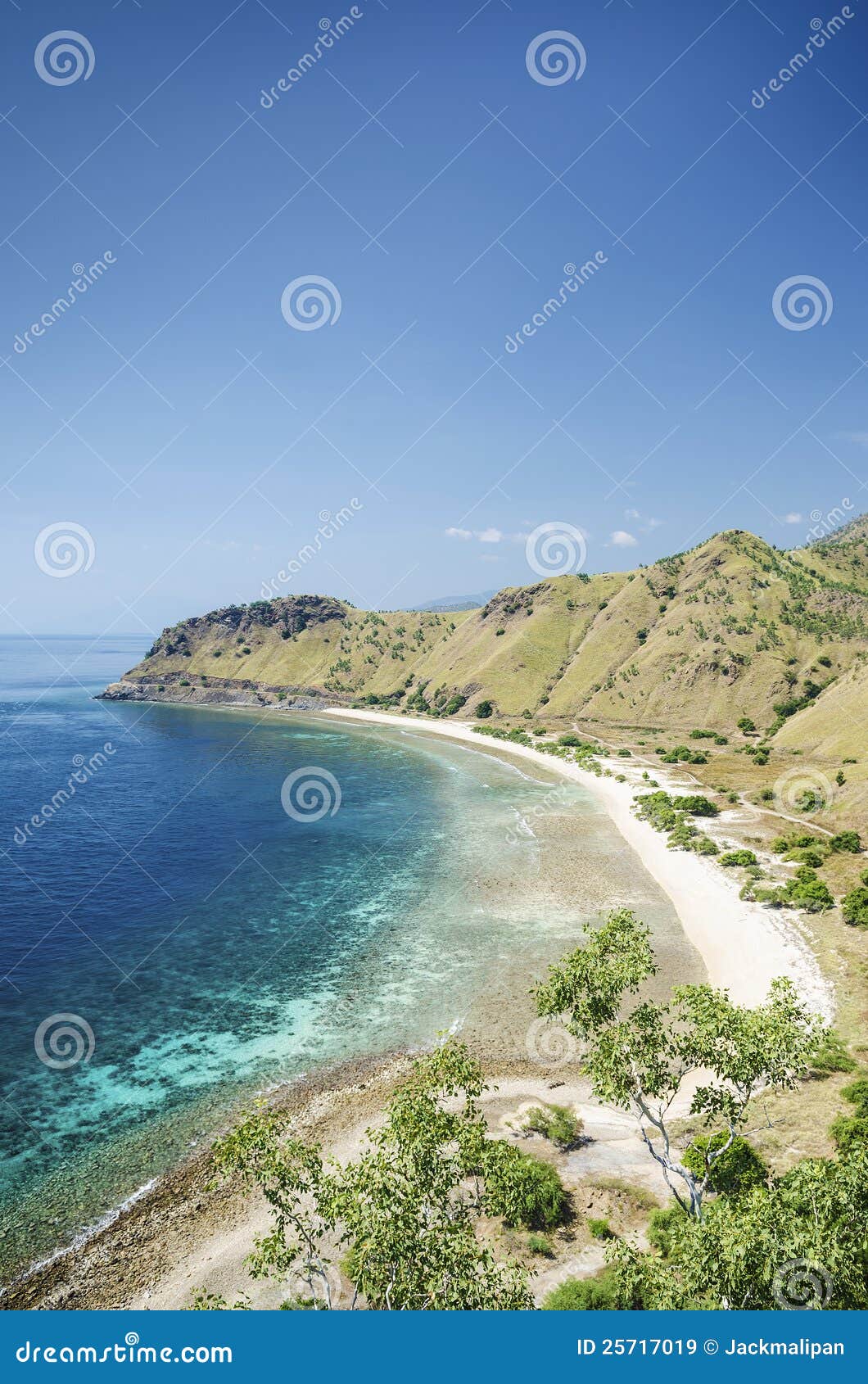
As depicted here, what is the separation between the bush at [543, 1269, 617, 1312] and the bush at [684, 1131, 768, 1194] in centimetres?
514

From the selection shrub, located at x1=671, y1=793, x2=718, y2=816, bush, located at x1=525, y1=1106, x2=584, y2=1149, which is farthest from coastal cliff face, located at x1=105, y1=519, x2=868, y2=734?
bush, located at x1=525, y1=1106, x2=584, y2=1149

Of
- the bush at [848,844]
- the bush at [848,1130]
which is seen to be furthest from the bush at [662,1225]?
the bush at [848,844]

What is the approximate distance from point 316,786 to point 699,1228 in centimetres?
9626

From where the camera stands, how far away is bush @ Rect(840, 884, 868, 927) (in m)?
46.8

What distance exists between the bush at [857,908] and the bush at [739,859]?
11164 mm

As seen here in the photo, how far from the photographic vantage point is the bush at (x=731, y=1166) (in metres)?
23.4

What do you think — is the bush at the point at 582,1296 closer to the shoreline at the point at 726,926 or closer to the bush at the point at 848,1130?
the bush at the point at 848,1130

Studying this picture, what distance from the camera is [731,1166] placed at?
24.1 metres

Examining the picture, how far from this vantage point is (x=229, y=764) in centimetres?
12438

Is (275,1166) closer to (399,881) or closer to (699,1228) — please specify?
(699,1228)

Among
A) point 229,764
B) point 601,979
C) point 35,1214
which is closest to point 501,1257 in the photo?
point 601,979

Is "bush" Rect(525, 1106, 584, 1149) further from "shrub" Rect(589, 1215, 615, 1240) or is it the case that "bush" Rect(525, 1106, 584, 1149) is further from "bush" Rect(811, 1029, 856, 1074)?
"bush" Rect(811, 1029, 856, 1074)

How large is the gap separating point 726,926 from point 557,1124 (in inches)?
1003

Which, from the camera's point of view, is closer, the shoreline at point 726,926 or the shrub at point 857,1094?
the shrub at point 857,1094
